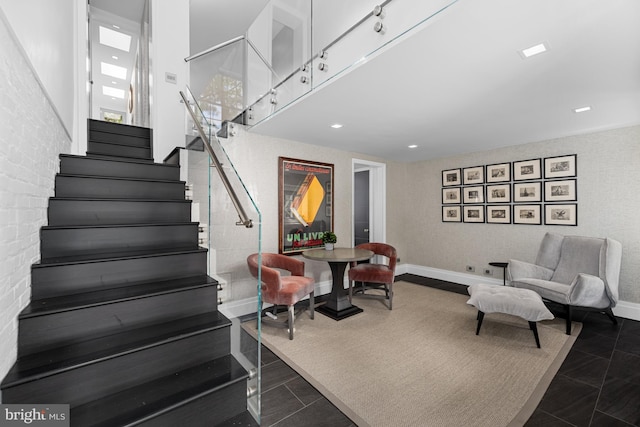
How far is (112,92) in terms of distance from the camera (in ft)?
24.8

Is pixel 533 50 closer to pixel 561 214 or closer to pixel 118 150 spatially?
pixel 561 214

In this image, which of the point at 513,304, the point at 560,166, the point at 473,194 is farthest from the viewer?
the point at 473,194

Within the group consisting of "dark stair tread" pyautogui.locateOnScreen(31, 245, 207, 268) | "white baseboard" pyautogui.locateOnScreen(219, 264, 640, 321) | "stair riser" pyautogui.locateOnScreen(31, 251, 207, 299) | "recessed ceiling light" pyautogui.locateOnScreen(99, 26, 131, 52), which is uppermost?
"recessed ceiling light" pyautogui.locateOnScreen(99, 26, 131, 52)

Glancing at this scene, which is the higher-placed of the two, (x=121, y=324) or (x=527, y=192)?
(x=527, y=192)

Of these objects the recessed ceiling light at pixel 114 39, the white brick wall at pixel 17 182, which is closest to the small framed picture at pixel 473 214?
the white brick wall at pixel 17 182

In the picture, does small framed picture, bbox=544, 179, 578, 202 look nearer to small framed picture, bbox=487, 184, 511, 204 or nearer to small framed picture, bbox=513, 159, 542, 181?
small framed picture, bbox=513, 159, 542, 181

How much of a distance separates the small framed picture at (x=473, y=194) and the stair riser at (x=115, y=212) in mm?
4668

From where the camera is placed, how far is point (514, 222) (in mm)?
4422

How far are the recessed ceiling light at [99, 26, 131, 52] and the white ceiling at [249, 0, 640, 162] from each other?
13.1 feet

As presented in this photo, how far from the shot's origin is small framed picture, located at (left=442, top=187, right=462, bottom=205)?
5109mm

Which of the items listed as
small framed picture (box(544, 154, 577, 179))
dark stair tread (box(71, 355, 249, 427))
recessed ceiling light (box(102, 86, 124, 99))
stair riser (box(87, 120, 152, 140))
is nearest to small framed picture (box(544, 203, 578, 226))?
small framed picture (box(544, 154, 577, 179))

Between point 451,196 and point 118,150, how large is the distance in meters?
5.43

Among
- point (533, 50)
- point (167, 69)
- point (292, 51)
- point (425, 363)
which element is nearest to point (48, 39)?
point (292, 51)

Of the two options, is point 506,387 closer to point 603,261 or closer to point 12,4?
point 603,261
